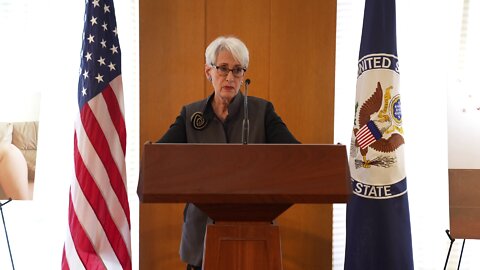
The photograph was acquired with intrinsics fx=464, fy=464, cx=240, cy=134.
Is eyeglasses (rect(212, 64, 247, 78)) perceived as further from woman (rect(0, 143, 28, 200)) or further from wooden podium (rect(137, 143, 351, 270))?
woman (rect(0, 143, 28, 200))

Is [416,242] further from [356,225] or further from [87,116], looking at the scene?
[87,116]

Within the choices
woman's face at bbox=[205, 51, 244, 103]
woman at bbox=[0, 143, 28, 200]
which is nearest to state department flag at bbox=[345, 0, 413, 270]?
woman's face at bbox=[205, 51, 244, 103]

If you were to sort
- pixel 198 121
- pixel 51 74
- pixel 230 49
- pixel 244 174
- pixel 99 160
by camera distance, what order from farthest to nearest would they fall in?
pixel 51 74, pixel 99 160, pixel 198 121, pixel 230 49, pixel 244 174

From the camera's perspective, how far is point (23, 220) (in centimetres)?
305

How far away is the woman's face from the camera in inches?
73.3

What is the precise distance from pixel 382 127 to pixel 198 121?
3.66ft

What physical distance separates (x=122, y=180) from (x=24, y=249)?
3.30 ft

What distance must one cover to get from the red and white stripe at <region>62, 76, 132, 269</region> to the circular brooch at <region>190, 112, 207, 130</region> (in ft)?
2.56

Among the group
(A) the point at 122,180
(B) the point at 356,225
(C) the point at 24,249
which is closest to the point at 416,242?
(B) the point at 356,225

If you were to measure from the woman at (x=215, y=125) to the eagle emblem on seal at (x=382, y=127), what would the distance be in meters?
0.75

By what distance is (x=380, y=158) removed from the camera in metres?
2.54

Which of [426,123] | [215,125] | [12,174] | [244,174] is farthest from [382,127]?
[12,174]

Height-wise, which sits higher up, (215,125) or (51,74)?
(51,74)

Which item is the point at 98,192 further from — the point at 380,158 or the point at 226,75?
the point at 380,158
